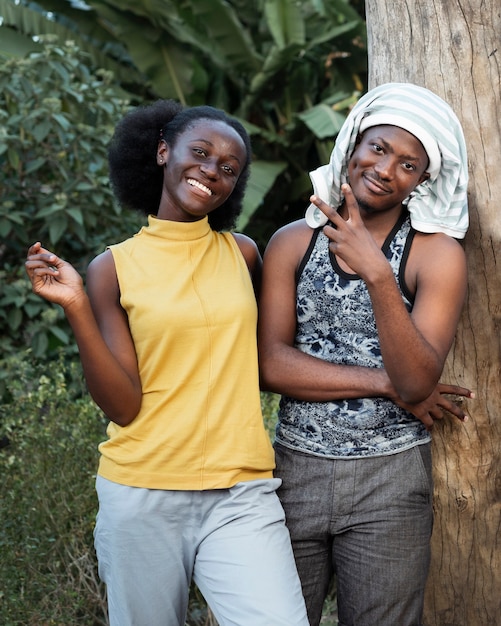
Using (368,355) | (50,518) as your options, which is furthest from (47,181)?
(368,355)

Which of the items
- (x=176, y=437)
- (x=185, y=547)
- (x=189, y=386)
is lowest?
(x=185, y=547)

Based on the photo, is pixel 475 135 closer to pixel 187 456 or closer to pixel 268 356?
pixel 268 356

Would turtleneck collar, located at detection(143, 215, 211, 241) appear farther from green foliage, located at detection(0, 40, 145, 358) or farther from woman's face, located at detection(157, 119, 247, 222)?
green foliage, located at detection(0, 40, 145, 358)

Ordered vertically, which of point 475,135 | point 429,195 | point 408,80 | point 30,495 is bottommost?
point 30,495

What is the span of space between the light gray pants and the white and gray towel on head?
2.96ft

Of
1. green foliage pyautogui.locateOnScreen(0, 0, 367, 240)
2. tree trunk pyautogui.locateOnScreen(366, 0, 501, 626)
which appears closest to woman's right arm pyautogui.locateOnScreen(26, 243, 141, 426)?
tree trunk pyautogui.locateOnScreen(366, 0, 501, 626)

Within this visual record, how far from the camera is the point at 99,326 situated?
2.55m

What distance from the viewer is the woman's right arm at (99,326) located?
95.3 inches

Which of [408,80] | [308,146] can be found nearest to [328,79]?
[308,146]

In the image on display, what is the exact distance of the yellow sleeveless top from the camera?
2.50 m

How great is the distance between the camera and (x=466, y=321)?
10.1ft

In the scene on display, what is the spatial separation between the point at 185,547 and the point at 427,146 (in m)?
1.29

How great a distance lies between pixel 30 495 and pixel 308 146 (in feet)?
21.4

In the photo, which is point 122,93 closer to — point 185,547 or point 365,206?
point 365,206
